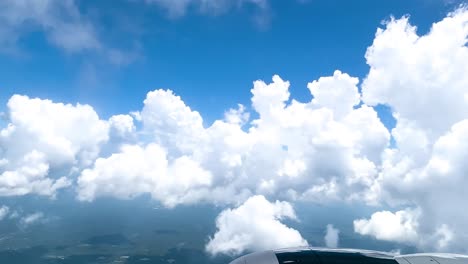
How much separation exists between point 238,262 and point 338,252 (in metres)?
5.10

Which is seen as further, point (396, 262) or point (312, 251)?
point (312, 251)

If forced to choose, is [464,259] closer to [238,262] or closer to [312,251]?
[312,251]

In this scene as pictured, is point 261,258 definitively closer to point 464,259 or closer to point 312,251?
point 312,251

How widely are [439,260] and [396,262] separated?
1963 millimetres

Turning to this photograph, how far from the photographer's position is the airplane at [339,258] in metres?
14.2

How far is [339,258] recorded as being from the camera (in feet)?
47.6

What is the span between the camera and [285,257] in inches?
575

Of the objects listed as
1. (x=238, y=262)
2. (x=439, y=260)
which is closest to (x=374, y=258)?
(x=439, y=260)

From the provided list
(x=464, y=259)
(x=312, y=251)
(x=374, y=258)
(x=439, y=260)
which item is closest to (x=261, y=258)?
(x=312, y=251)

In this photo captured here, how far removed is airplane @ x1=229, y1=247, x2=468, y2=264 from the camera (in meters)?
14.2

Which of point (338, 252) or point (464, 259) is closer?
point (464, 259)

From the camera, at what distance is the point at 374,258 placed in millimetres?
14633

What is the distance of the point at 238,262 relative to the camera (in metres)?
15.2

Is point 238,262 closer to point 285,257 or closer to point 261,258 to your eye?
point 261,258
